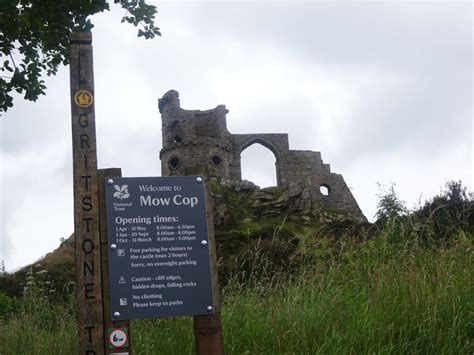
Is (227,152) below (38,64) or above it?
above

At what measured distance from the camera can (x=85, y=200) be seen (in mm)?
4078

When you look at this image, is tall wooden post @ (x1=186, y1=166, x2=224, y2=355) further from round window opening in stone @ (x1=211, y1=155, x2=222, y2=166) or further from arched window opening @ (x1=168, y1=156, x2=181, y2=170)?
arched window opening @ (x1=168, y1=156, x2=181, y2=170)

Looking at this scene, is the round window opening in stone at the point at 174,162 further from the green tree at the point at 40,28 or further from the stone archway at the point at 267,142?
the green tree at the point at 40,28

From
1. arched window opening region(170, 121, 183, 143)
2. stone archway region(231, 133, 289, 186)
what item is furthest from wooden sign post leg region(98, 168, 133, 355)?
stone archway region(231, 133, 289, 186)

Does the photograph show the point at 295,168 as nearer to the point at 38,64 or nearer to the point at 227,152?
the point at 227,152

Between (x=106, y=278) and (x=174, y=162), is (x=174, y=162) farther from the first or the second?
(x=106, y=278)

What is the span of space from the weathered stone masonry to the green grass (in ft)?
94.8

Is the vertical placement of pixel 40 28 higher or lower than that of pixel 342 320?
higher

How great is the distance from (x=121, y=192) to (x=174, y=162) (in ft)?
104

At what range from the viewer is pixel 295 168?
36938mm

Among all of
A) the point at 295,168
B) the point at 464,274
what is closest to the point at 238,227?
the point at 295,168

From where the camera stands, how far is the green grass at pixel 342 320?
477 cm

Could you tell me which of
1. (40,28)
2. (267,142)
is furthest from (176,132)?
(40,28)

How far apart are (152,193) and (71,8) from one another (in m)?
4.71
